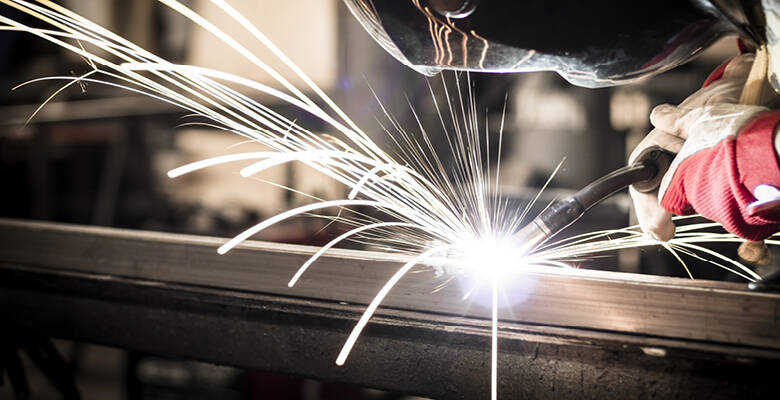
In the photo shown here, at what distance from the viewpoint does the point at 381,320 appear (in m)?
0.85

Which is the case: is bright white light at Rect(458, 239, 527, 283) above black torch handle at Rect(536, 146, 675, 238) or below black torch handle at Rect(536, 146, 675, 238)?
below

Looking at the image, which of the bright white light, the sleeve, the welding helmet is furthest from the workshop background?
the welding helmet

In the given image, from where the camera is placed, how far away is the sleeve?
1.95ft

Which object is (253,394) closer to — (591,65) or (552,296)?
(552,296)

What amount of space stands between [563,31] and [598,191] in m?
0.22

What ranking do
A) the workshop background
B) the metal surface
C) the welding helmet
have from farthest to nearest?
the workshop background
the metal surface
the welding helmet

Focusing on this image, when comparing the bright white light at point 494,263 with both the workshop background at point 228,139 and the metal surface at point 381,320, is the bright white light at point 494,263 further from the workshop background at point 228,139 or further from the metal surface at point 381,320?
the workshop background at point 228,139

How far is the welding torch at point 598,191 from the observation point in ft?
2.36

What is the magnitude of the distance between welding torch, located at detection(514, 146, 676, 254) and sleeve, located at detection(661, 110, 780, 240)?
0.13 feet

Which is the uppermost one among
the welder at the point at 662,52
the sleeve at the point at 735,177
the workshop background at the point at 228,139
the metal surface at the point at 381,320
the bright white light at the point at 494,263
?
the workshop background at the point at 228,139

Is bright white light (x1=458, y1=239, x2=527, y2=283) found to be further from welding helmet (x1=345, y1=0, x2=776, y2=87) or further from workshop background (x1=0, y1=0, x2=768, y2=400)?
workshop background (x1=0, y1=0, x2=768, y2=400)

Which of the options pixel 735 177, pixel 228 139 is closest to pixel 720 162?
pixel 735 177

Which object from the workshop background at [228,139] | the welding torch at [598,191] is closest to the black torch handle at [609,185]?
the welding torch at [598,191]

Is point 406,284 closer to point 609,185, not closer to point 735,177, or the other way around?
point 609,185
